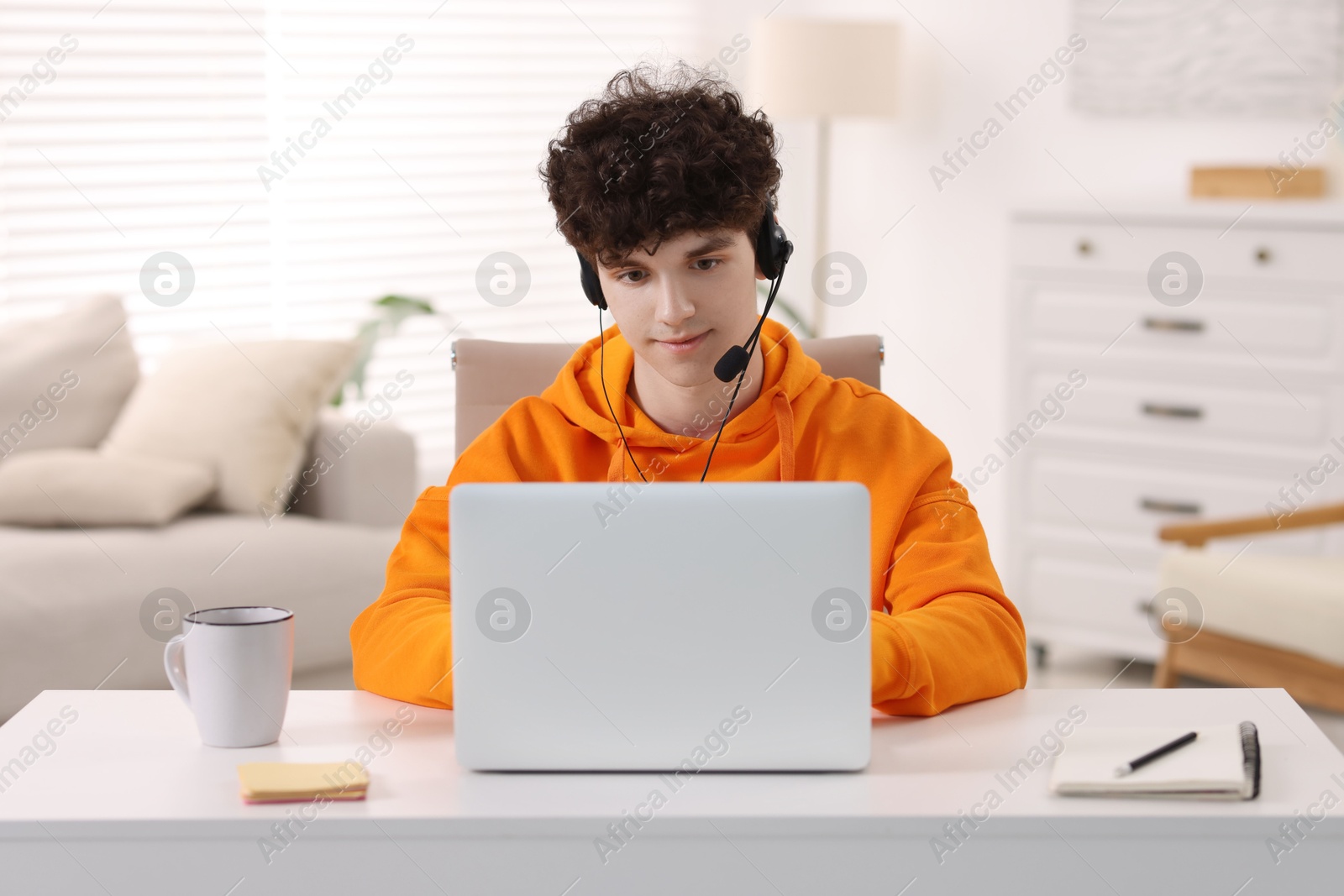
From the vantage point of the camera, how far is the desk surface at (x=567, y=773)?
3.18ft

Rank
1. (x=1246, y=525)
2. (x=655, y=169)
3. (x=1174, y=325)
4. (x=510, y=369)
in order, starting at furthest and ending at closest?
1. (x=1174, y=325)
2. (x=1246, y=525)
3. (x=510, y=369)
4. (x=655, y=169)

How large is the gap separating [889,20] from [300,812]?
12.2 feet

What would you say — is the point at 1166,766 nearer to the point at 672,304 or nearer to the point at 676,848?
the point at 676,848

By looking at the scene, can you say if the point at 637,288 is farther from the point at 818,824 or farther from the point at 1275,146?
the point at 1275,146

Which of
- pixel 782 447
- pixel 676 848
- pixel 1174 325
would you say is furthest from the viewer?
pixel 1174 325

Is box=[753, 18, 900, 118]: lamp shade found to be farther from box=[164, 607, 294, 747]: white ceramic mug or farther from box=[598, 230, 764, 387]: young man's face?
box=[164, 607, 294, 747]: white ceramic mug

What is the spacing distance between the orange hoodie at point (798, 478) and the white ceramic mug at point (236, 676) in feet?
0.45

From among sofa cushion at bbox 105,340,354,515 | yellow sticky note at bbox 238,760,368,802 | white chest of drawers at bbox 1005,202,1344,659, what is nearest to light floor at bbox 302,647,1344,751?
white chest of drawers at bbox 1005,202,1344,659

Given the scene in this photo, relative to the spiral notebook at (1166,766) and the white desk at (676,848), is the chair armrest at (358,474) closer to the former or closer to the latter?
the white desk at (676,848)

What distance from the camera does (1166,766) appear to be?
1.02 meters

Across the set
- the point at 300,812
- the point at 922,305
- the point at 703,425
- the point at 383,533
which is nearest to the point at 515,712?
the point at 300,812

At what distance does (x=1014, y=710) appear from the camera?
47.7 inches

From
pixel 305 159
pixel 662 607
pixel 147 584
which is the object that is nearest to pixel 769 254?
pixel 662 607

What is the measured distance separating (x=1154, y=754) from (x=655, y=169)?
0.71m
